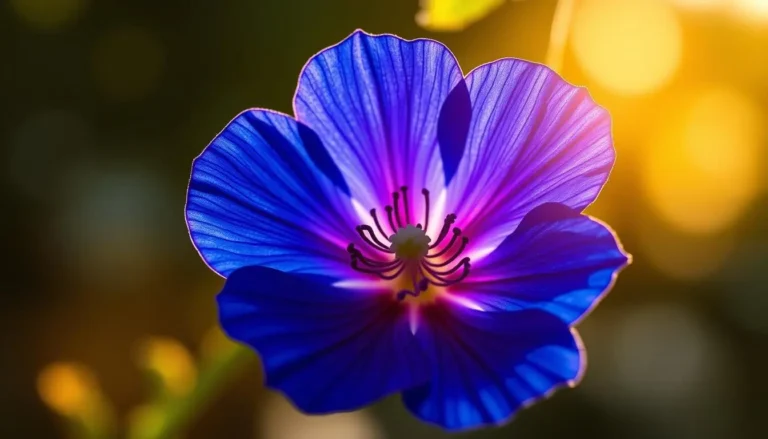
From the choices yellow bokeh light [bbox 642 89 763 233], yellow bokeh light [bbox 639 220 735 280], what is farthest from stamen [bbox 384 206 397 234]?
yellow bokeh light [bbox 639 220 735 280]

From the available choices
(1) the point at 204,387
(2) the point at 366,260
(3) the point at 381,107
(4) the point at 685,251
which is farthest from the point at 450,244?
(4) the point at 685,251

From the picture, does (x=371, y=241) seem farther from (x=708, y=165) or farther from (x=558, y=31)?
(x=708, y=165)

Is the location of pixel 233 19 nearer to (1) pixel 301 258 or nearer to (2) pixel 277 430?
(2) pixel 277 430

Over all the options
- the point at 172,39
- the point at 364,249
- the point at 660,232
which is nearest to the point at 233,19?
the point at 172,39

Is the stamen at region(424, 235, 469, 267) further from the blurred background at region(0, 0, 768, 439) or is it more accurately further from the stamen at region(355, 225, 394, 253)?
the blurred background at region(0, 0, 768, 439)

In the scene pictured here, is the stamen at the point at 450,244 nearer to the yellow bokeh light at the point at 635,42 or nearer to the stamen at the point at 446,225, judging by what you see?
the stamen at the point at 446,225

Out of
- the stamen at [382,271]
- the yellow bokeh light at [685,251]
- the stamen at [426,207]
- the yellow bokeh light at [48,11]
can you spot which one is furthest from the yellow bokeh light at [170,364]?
the yellow bokeh light at [685,251]
